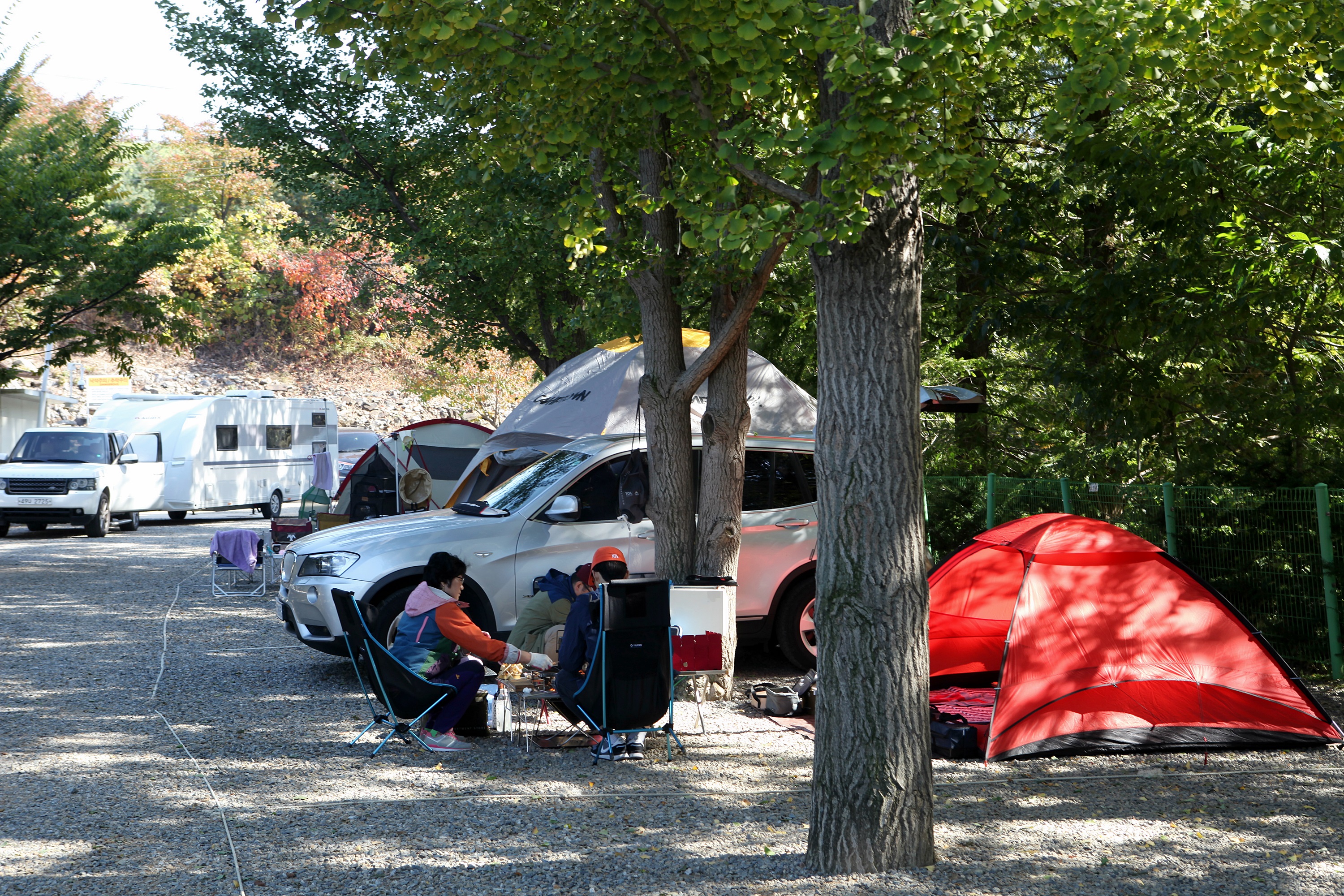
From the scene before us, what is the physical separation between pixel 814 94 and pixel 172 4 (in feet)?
44.5

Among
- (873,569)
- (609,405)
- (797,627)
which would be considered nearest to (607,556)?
(797,627)

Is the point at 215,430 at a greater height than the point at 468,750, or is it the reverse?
the point at 215,430

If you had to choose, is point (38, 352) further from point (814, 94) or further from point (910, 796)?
point (910, 796)

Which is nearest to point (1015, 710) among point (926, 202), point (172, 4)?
point (926, 202)

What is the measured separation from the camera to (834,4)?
16.3ft

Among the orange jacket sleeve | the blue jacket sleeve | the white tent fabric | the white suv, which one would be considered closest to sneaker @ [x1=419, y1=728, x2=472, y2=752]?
the orange jacket sleeve

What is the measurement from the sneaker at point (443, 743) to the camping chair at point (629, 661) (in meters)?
Answer: 0.77

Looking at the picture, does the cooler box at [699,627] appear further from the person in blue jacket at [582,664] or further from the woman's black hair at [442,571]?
the woman's black hair at [442,571]

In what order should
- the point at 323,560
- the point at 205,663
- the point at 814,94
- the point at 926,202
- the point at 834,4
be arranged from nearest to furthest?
the point at 834,4 < the point at 814,94 < the point at 323,560 < the point at 205,663 < the point at 926,202

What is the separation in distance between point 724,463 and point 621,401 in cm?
274

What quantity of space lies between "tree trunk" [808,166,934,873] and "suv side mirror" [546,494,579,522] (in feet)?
14.0

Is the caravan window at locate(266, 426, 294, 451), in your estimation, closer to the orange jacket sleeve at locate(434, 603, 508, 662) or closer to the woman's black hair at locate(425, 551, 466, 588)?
the woman's black hair at locate(425, 551, 466, 588)

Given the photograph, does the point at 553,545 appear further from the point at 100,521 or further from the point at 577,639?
the point at 100,521

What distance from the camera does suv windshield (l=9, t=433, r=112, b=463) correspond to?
20.5m
